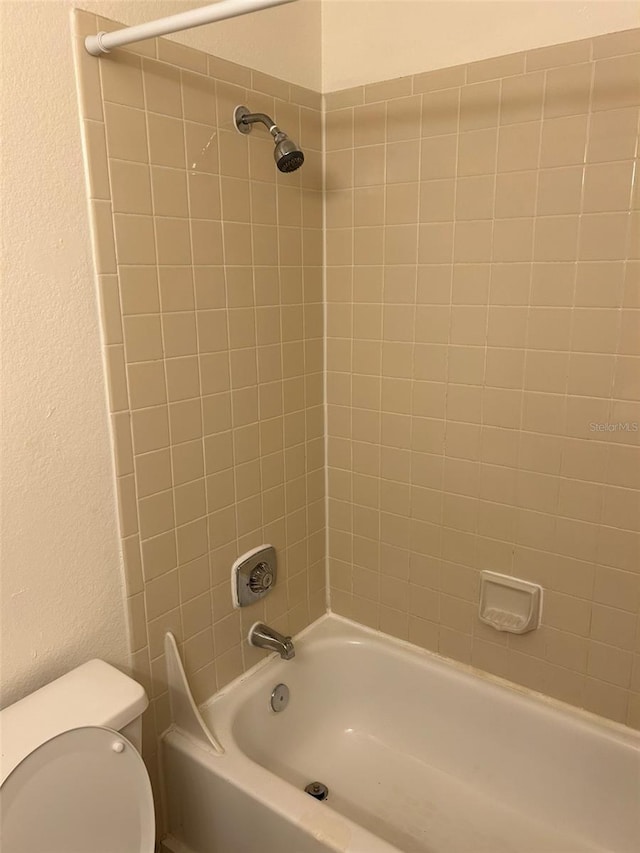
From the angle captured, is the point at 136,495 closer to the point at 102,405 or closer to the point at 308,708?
the point at 102,405

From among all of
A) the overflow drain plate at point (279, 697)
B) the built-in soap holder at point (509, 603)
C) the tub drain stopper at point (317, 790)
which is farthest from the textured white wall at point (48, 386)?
the built-in soap holder at point (509, 603)

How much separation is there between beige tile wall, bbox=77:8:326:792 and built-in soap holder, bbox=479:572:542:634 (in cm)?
56

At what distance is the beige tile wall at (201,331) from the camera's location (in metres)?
1.27

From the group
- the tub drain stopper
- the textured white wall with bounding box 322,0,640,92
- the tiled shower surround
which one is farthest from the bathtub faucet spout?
the textured white wall with bounding box 322,0,640,92

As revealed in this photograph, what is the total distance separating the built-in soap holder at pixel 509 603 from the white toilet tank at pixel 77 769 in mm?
931

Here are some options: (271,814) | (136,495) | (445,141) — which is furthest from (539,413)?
(271,814)

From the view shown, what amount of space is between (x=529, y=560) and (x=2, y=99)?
4.97 ft

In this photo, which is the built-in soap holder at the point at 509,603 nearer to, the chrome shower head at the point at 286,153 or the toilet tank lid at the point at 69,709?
the toilet tank lid at the point at 69,709

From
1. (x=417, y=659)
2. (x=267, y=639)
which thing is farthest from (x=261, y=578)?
(x=417, y=659)

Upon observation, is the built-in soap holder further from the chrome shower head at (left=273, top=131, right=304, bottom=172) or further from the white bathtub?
the chrome shower head at (left=273, top=131, right=304, bottom=172)

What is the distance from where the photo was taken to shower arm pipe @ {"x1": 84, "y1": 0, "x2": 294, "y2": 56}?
0.93 metres

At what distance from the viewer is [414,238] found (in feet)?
5.39

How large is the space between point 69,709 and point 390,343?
1.16 metres

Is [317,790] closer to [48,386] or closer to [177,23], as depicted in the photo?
[48,386]
